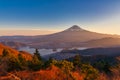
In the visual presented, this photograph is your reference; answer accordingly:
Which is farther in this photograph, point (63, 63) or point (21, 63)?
point (21, 63)

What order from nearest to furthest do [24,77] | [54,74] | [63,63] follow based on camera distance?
1. [24,77]
2. [54,74]
3. [63,63]

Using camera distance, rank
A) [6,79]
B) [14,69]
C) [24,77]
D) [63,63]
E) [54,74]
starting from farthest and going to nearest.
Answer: [14,69] < [63,63] < [54,74] < [24,77] < [6,79]

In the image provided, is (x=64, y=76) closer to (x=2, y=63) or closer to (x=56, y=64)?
(x=56, y=64)

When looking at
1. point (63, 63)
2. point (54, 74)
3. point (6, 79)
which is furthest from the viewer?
point (63, 63)

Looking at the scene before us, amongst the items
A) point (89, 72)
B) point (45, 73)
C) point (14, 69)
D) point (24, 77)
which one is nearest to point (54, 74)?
point (45, 73)

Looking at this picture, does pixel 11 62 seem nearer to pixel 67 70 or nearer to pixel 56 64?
pixel 56 64

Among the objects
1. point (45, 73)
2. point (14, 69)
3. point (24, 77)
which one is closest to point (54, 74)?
point (45, 73)

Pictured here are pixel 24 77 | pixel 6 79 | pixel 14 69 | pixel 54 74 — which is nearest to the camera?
pixel 6 79

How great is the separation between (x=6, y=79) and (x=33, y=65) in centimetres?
1112

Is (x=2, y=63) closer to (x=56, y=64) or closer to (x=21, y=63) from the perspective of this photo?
(x=21, y=63)

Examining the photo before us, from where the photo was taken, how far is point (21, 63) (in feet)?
96.8

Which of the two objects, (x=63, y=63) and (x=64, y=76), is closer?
(x=64, y=76)

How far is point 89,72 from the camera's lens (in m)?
26.2

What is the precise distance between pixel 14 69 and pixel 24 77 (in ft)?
24.0
